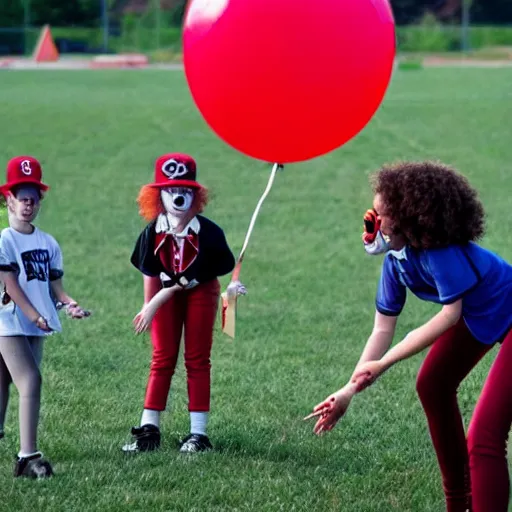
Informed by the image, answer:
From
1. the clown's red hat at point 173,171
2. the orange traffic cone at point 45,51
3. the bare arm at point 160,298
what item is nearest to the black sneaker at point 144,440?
the bare arm at point 160,298

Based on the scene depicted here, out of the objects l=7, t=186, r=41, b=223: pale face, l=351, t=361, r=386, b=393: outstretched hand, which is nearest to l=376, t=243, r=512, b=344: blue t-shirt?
l=351, t=361, r=386, b=393: outstretched hand

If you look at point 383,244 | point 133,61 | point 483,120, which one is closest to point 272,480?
point 383,244

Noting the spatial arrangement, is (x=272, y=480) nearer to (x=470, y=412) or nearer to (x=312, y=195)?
(x=470, y=412)

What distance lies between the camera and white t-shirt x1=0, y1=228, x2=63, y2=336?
5.10 metres

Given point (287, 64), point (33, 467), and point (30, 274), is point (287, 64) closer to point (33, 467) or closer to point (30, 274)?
point (30, 274)

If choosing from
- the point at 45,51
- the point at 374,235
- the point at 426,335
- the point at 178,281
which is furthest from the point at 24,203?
the point at 45,51

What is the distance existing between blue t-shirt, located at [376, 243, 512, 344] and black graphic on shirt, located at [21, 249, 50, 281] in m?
1.50

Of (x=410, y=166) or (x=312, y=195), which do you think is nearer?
(x=410, y=166)

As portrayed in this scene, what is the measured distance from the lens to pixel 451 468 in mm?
4598

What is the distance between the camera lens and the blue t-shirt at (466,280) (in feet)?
14.0

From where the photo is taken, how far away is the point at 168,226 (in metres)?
5.51

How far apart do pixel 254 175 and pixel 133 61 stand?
42.1 metres

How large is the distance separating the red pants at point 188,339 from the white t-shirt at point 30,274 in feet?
2.01

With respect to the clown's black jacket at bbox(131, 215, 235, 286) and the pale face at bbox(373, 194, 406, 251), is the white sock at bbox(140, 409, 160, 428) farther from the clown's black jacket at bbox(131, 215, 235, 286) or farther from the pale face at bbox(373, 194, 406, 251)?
the pale face at bbox(373, 194, 406, 251)
